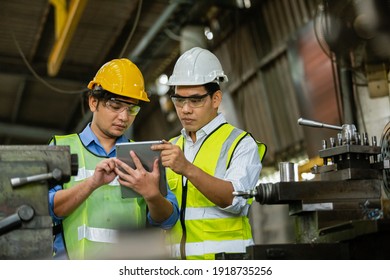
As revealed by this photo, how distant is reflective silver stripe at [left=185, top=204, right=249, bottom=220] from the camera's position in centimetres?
286

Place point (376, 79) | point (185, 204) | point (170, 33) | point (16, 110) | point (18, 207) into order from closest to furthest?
point (18, 207) → point (185, 204) → point (376, 79) → point (170, 33) → point (16, 110)

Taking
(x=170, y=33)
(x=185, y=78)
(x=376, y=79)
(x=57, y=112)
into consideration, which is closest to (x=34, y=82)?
(x=57, y=112)

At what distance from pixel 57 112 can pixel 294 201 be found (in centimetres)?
373

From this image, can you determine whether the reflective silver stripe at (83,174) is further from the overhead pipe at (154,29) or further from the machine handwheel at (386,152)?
the overhead pipe at (154,29)

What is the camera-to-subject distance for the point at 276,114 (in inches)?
214

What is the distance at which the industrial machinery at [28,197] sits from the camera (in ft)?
7.27

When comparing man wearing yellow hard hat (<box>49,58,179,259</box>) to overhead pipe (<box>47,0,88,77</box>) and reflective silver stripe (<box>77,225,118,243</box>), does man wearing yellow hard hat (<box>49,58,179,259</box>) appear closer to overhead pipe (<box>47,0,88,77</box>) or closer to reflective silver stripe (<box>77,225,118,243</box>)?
reflective silver stripe (<box>77,225,118,243</box>)

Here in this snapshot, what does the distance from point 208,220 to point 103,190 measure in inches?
16.1

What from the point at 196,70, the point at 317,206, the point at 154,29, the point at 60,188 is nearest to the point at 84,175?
the point at 60,188
